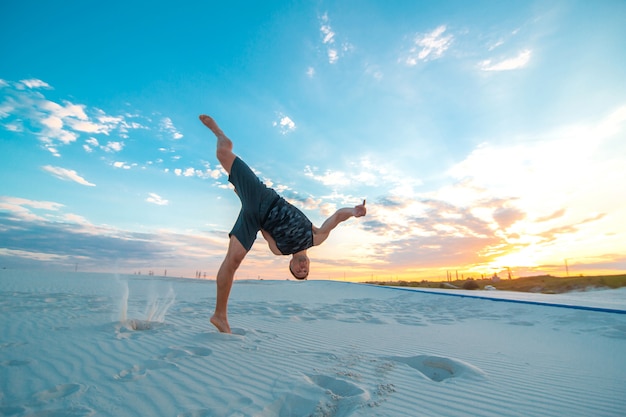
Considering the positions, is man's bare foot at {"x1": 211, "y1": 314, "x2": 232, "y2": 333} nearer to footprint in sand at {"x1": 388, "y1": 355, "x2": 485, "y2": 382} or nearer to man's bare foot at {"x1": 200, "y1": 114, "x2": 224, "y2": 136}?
footprint in sand at {"x1": 388, "y1": 355, "x2": 485, "y2": 382}

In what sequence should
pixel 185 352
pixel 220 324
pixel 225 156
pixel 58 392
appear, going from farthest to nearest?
pixel 225 156, pixel 220 324, pixel 185 352, pixel 58 392

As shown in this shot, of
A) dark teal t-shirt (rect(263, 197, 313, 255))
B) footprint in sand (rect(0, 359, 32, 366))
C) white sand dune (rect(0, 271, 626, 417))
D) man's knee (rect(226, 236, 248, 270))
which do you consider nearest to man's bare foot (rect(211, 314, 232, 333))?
white sand dune (rect(0, 271, 626, 417))

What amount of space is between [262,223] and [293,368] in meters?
1.65

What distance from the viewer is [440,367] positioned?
8.30 feet

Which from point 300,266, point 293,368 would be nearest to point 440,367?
point 293,368

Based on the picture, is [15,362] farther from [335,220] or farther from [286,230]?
[335,220]

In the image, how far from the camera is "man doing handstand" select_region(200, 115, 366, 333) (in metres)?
3.38

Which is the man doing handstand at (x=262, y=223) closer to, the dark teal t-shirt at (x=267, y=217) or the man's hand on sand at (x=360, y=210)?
the dark teal t-shirt at (x=267, y=217)

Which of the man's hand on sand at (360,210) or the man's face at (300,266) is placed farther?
the man's hand on sand at (360,210)

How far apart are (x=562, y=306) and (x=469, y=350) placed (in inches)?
172

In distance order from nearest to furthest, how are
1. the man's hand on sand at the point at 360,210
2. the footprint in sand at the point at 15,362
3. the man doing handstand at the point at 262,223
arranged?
1. the footprint in sand at the point at 15,362
2. the man doing handstand at the point at 262,223
3. the man's hand on sand at the point at 360,210

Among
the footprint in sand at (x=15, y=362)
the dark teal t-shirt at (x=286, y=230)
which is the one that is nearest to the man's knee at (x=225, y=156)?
the dark teal t-shirt at (x=286, y=230)

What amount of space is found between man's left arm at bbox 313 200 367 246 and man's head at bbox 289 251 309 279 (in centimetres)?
24

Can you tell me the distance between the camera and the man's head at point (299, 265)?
352 centimetres
